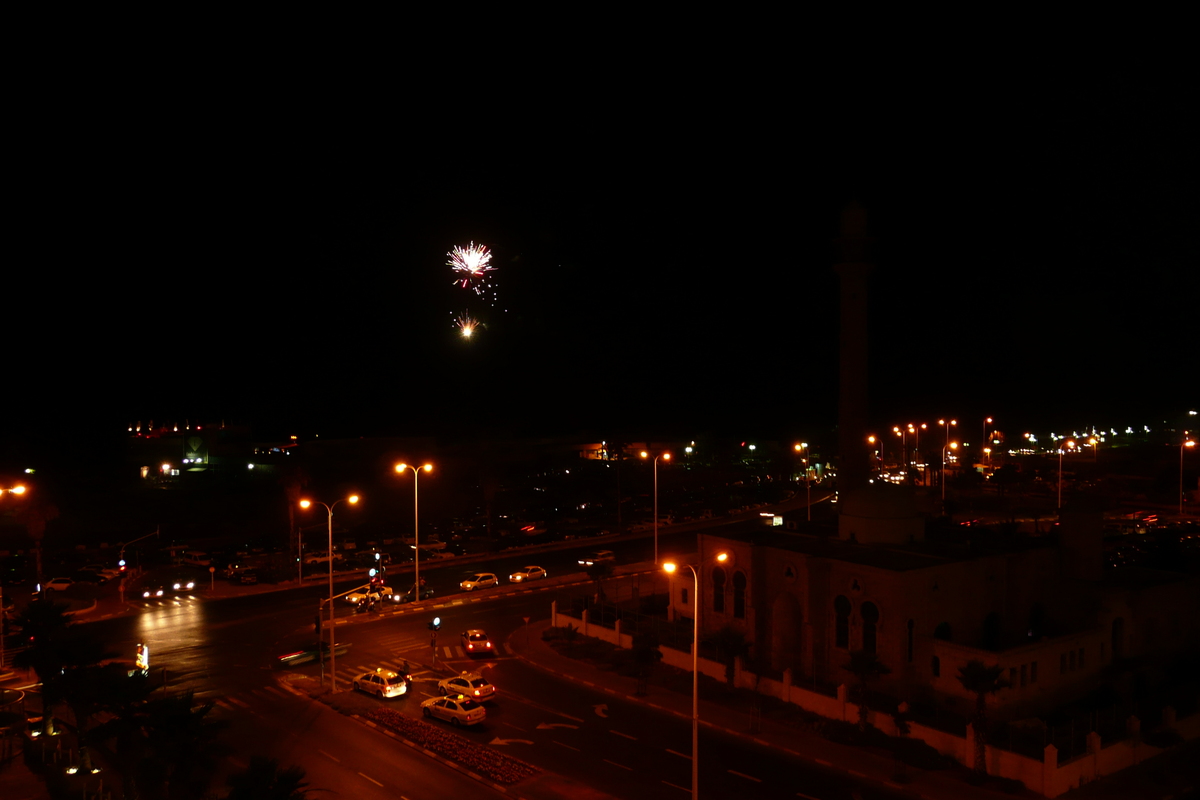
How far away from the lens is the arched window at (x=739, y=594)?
124 feet

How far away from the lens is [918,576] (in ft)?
104

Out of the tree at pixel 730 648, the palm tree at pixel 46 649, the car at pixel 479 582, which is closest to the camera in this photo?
the palm tree at pixel 46 649

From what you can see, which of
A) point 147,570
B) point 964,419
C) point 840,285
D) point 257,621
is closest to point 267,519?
point 147,570

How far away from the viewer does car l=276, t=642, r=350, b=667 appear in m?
36.0

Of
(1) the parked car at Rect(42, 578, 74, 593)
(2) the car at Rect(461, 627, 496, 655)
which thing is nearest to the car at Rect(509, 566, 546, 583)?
(2) the car at Rect(461, 627, 496, 655)

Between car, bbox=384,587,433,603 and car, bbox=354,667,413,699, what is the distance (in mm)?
13868

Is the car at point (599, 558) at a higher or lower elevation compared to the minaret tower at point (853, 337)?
lower

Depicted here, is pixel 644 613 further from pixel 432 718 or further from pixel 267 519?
pixel 267 519

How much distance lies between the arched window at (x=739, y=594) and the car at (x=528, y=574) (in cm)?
1865

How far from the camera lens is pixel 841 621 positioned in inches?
1329

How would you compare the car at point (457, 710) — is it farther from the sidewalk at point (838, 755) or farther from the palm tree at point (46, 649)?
the palm tree at point (46, 649)

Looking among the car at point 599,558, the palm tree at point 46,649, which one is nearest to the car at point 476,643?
the palm tree at point 46,649

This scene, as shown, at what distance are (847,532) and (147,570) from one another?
4618 cm

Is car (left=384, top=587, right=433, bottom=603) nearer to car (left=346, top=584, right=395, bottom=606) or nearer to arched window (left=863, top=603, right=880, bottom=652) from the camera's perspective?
car (left=346, top=584, right=395, bottom=606)
